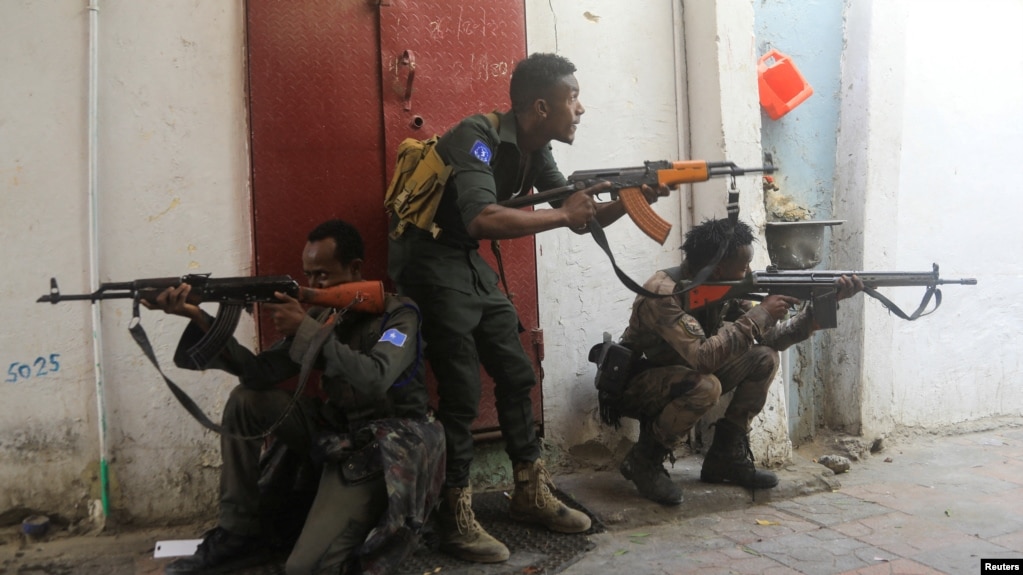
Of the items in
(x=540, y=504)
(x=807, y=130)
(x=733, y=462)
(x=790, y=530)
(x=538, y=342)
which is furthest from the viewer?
(x=807, y=130)

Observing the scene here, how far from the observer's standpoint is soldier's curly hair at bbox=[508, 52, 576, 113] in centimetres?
318

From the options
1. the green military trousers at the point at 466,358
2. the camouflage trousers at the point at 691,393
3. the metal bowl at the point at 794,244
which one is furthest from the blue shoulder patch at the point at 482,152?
the metal bowl at the point at 794,244

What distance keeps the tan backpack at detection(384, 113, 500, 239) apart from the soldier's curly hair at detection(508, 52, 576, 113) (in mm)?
149

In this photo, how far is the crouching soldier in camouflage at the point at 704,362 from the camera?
3.62 metres

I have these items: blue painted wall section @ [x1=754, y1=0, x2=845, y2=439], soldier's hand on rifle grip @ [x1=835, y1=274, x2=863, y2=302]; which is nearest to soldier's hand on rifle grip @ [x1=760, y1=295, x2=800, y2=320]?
soldier's hand on rifle grip @ [x1=835, y1=274, x2=863, y2=302]

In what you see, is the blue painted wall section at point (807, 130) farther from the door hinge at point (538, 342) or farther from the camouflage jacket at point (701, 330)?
the door hinge at point (538, 342)

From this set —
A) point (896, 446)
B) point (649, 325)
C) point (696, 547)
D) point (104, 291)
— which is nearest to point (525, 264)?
point (649, 325)

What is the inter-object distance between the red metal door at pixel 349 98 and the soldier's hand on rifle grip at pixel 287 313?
718 millimetres

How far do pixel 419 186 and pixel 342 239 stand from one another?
37cm

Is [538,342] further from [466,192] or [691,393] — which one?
[466,192]

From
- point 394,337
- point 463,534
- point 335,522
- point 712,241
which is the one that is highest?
point 712,241

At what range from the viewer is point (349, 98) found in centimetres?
359

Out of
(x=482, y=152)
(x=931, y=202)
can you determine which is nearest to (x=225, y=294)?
(x=482, y=152)

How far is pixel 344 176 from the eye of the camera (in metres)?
3.58
